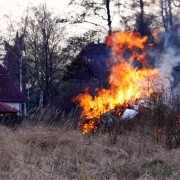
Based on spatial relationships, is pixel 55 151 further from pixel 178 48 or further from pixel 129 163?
pixel 178 48

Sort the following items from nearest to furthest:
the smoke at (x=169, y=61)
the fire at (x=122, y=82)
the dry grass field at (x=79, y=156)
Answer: the dry grass field at (x=79, y=156) < the fire at (x=122, y=82) < the smoke at (x=169, y=61)

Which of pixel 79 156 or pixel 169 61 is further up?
pixel 169 61

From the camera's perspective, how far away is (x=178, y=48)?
2761 cm

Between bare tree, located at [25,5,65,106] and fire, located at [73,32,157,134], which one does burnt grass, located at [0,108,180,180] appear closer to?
fire, located at [73,32,157,134]

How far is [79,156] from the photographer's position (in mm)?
11977

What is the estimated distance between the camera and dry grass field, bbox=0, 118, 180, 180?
998 cm

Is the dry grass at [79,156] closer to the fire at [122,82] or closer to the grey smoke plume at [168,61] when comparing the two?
the fire at [122,82]

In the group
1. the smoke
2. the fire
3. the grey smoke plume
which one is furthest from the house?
the fire

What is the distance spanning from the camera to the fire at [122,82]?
17.0 meters

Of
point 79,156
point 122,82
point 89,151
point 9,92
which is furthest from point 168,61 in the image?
point 9,92

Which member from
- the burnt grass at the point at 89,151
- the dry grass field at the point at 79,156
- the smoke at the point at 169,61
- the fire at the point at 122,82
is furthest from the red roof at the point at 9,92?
the dry grass field at the point at 79,156

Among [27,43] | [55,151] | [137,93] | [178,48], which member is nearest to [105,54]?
[178,48]

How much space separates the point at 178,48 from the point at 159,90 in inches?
528

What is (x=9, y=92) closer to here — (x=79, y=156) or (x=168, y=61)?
(x=168, y=61)
